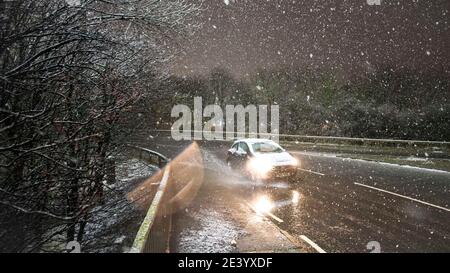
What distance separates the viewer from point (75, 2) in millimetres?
5203

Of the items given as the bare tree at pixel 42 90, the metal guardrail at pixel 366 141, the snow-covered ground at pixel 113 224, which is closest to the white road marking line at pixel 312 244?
the snow-covered ground at pixel 113 224

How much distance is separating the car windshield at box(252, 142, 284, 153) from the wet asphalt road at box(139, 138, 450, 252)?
53.8 inches

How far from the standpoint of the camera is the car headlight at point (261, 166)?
48.5ft

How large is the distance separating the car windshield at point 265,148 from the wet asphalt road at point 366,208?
53.8 inches

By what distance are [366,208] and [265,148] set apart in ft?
20.4

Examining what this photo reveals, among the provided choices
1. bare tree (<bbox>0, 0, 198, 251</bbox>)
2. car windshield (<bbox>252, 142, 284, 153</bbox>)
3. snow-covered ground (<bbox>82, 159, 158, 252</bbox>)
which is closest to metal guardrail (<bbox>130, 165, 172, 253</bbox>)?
snow-covered ground (<bbox>82, 159, 158, 252</bbox>)

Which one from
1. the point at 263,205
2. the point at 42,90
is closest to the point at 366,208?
the point at 263,205

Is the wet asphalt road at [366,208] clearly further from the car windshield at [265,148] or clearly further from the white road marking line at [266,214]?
the car windshield at [265,148]

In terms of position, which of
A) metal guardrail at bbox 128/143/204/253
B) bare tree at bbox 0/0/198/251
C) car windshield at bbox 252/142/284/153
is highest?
bare tree at bbox 0/0/198/251

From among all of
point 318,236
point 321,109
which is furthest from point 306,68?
point 318,236

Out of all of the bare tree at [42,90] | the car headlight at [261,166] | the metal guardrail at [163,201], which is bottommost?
the metal guardrail at [163,201]

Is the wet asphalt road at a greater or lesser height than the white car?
lesser

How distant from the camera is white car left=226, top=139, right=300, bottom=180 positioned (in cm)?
1480

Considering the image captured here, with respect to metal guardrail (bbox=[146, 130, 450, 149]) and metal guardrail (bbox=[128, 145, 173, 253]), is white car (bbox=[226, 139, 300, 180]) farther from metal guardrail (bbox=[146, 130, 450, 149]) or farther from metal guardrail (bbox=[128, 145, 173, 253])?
metal guardrail (bbox=[146, 130, 450, 149])
